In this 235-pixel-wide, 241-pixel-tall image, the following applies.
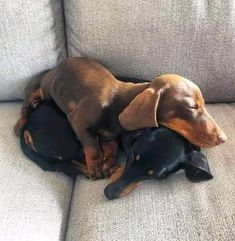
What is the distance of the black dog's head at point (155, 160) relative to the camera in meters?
1.10

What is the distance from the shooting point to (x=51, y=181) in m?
1.24

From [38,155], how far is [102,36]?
0.45 metres

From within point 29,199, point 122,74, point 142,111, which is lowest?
point 29,199

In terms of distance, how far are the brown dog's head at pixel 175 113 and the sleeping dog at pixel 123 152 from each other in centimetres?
3

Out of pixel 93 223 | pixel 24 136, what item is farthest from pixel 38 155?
pixel 93 223

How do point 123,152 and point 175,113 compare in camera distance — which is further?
point 123,152

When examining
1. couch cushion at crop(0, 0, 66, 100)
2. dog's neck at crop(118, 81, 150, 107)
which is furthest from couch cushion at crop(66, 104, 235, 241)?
couch cushion at crop(0, 0, 66, 100)

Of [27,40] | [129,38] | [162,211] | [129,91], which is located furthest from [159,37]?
[162,211]

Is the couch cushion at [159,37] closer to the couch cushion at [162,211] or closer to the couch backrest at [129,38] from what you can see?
the couch backrest at [129,38]

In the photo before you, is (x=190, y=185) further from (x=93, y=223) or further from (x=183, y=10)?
(x=183, y=10)

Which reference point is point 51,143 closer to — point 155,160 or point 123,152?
point 123,152

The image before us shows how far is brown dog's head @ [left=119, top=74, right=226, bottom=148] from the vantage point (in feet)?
3.68

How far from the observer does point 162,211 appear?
1.09 m

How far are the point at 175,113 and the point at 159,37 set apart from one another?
34cm
